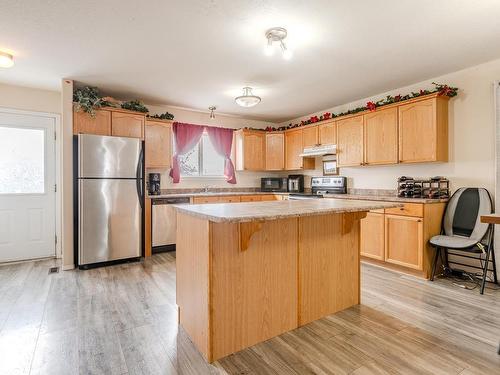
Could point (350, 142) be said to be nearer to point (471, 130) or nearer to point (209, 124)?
point (471, 130)

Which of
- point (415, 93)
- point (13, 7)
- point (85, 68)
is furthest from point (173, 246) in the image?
point (415, 93)

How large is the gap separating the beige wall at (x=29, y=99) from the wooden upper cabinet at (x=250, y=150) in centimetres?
306

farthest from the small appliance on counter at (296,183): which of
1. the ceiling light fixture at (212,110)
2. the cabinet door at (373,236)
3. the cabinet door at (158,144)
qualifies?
the cabinet door at (158,144)

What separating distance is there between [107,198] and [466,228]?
14.8ft

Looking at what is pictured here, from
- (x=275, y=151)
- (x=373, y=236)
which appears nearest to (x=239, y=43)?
(x=373, y=236)

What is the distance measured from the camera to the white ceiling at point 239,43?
7.32 feet

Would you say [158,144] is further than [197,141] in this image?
No

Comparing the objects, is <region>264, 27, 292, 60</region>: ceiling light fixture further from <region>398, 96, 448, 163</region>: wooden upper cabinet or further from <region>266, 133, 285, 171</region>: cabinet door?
<region>266, 133, 285, 171</region>: cabinet door

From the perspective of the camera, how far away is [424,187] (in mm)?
3807

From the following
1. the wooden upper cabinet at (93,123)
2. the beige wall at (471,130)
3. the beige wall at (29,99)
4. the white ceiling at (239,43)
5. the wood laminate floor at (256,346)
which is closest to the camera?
the wood laminate floor at (256,346)

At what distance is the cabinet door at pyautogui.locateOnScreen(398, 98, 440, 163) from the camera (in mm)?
3490

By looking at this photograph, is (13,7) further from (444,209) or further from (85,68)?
(444,209)

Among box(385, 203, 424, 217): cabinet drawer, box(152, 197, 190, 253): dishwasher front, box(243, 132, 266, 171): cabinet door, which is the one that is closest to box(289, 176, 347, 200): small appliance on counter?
box(243, 132, 266, 171): cabinet door

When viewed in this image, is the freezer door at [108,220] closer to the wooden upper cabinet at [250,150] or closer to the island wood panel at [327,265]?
the wooden upper cabinet at [250,150]
